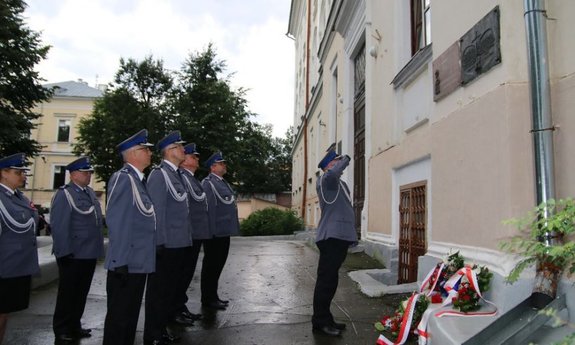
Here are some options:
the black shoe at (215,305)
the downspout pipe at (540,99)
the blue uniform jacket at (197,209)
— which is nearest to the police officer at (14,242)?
the blue uniform jacket at (197,209)

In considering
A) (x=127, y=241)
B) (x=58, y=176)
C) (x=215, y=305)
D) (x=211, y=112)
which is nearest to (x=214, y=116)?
(x=211, y=112)

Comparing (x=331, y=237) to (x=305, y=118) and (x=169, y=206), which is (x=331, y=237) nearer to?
(x=169, y=206)

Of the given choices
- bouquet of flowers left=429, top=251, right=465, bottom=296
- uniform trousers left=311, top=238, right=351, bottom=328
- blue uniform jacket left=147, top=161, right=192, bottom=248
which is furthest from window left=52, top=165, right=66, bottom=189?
bouquet of flowers left=429, top=251, right=465, bottom=296

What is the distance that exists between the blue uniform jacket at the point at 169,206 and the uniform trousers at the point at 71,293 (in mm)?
996

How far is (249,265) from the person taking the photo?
948cm

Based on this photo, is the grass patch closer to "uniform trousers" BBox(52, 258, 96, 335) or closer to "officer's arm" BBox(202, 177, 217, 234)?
"officer's arm" BBox(202, 177, 217, 234)

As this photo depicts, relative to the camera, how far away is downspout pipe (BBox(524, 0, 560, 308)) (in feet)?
11.6

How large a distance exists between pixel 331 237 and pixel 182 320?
186 centimetres

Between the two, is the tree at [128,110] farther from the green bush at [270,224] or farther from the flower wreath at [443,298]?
the flower wreath at [443,298]

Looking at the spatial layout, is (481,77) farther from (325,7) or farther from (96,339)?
(325,7)

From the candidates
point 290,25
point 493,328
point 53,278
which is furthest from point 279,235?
point 290,25

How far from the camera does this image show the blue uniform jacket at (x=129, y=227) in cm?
353

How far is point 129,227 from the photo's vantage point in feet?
11.8

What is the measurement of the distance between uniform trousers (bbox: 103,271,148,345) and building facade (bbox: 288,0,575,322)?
2.87 meters
